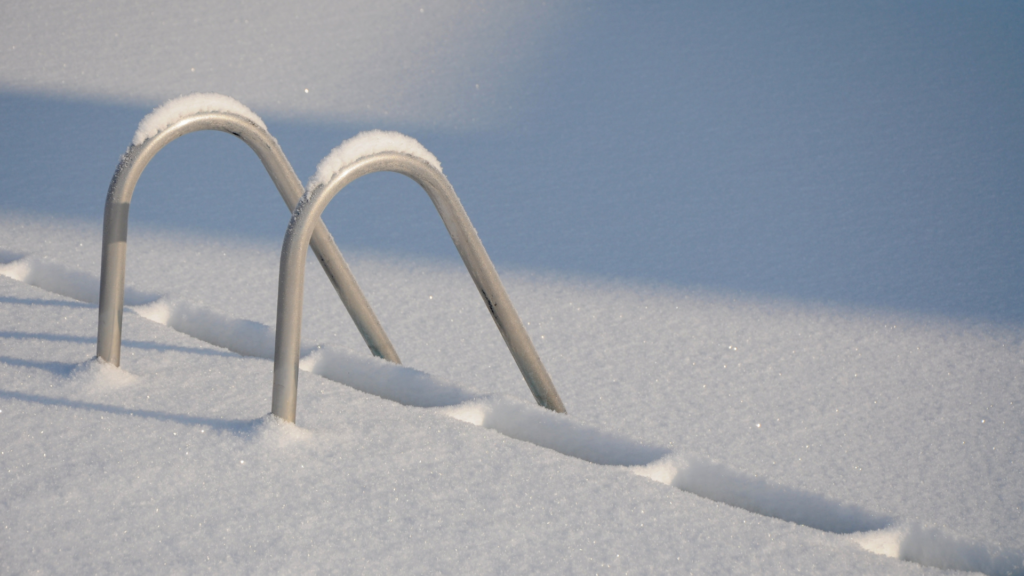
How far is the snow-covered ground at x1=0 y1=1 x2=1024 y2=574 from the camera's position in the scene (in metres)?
1.05

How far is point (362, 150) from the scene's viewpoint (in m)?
1.10

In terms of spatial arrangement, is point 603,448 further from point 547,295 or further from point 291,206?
point 547,295

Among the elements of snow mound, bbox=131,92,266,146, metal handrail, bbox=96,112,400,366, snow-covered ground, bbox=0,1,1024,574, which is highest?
snow mound, bbox=131,92,266,146

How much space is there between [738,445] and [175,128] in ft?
4.15

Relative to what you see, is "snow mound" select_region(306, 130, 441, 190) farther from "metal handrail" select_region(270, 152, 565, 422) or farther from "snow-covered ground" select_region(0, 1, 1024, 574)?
"snow-covered ground" select_region(0, 1, 1024, 574)

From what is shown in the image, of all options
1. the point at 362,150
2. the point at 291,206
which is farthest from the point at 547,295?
the point at 362,150

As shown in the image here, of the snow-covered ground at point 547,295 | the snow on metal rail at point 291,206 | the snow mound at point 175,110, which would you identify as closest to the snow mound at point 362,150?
the snow on metal rail at point 291,206

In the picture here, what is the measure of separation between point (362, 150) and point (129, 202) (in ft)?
1.27

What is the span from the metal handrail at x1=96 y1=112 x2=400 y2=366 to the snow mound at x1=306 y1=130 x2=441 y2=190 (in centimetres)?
7

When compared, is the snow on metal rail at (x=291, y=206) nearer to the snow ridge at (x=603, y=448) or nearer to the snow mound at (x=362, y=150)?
the snow mound at (x=362, y=150)

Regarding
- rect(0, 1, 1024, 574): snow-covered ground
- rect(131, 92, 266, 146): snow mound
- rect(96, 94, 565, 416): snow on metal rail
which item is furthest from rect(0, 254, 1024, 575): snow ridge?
rect(131, 92, 266, 146): snow mound

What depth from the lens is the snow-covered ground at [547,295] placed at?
1047 millimetres

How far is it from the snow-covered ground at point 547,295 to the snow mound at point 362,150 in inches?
14.0

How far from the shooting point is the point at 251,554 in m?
0.97
